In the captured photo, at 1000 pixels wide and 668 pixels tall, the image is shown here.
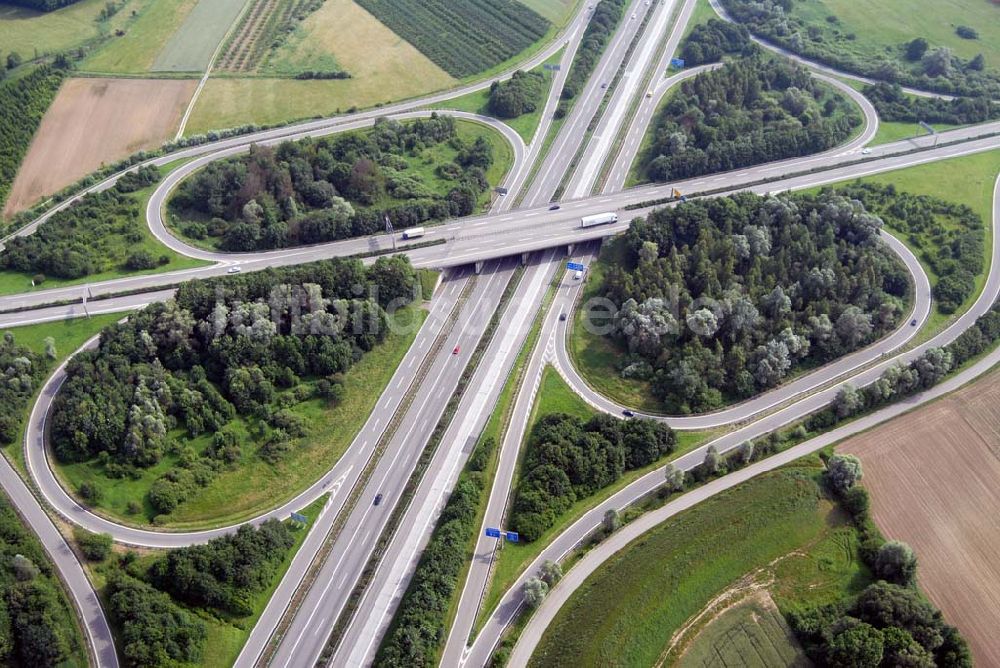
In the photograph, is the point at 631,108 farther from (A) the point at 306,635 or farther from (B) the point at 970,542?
(A) the point at 306,635

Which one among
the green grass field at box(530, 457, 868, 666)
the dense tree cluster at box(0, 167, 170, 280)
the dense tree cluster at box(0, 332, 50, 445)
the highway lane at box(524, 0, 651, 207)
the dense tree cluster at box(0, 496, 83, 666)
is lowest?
the green grass field at box(530, 457, 868, 666)

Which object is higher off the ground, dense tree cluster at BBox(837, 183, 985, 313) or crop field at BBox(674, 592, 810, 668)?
dense tree cluster at BBox(837, 183, 985, 313)

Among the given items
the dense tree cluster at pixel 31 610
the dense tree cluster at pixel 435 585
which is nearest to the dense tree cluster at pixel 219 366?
the dense tree cluster at pixel 31 610

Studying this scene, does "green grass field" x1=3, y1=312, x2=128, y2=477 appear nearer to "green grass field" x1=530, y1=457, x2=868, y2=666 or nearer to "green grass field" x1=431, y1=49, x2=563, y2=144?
"green grass field" x1=530, y1=457, x2=868, y2=666

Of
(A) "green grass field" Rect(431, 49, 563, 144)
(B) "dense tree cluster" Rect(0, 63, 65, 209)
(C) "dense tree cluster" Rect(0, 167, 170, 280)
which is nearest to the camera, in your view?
(C) "dense tree cluster" Rect(0, 167, 170, 280)

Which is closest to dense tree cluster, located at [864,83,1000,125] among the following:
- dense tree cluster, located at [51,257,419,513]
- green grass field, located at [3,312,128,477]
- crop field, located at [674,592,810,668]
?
dense tree cluster, located at [51,257,419,513]

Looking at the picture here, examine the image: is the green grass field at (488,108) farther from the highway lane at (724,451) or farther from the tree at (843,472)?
the tree at (843,472)

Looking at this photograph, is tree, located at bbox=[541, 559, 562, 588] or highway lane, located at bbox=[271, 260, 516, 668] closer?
highway lane, located at bbox=[271, 260, 516, 668]
